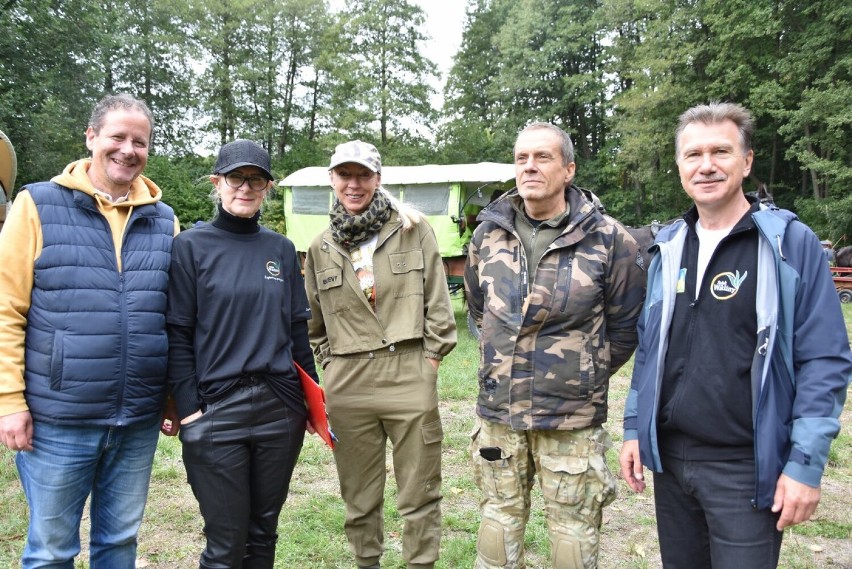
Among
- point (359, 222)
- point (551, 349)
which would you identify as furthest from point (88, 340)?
point (551, 349)

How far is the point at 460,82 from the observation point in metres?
34.7

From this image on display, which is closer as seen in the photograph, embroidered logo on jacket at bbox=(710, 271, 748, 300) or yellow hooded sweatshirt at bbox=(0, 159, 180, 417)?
embroidered logo on jacket at bbox=(710, 271, 748, 300)

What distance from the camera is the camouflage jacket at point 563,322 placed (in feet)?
7.93

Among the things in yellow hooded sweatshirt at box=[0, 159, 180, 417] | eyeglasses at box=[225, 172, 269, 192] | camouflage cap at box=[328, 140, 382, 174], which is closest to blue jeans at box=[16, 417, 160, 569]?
yellow hooded sweatshirt at box=[0, 159, 180, 417]

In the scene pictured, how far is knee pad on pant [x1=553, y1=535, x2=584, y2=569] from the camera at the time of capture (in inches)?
94.2

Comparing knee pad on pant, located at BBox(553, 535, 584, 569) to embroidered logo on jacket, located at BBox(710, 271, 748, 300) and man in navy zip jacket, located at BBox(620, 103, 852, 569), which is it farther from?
embroidered logo on jacket, located at BBox(710, 271, 748, 300)

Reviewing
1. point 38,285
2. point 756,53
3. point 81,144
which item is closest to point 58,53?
point 81,144

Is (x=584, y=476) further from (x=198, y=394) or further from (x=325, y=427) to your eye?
(x=198, y=394)

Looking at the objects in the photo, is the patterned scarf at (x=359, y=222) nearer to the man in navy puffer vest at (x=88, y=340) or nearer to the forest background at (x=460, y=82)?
the man in navy puffer vest at (x=88, y=340)

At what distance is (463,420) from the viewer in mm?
5555

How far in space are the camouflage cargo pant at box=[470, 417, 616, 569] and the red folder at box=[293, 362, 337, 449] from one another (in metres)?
0.62

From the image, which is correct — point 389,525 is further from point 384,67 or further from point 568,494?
point 384,67

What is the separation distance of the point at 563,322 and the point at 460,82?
3406 centimetres

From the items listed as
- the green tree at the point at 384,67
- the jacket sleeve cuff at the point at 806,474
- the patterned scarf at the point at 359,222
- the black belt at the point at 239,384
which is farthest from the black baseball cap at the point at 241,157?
the green tree at the point at 384,67
